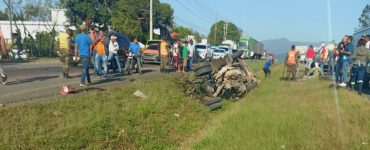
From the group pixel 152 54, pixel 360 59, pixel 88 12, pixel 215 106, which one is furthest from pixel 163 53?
pixel 88 12

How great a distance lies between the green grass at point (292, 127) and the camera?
7.07m

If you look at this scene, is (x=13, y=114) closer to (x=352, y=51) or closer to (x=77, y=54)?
(x=77, y=54)

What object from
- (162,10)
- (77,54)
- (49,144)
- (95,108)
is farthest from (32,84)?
(162,10)

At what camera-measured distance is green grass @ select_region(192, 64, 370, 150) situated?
23.2 feet

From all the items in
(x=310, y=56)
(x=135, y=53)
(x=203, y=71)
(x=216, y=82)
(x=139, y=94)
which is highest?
(x=135, y=53)

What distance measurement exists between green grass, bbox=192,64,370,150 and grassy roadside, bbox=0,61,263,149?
A: 0.77m

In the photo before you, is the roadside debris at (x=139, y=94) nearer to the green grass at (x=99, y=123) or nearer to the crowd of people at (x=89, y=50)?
the green grass at (x=99, y=123)

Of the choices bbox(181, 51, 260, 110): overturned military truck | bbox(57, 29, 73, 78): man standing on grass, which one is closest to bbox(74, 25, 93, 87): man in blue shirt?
bbox(57, 29, 73, 78): man standing on grass

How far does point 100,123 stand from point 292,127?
11.8 feet

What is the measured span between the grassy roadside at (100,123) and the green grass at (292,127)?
0.77m

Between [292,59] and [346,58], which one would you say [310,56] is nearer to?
[292,59]

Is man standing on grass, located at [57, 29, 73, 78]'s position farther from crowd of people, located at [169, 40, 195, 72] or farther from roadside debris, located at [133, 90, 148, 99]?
crowd of people, located at [169, 40, 195, 72]

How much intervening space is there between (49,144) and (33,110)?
185cm

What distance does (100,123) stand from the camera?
788cm
